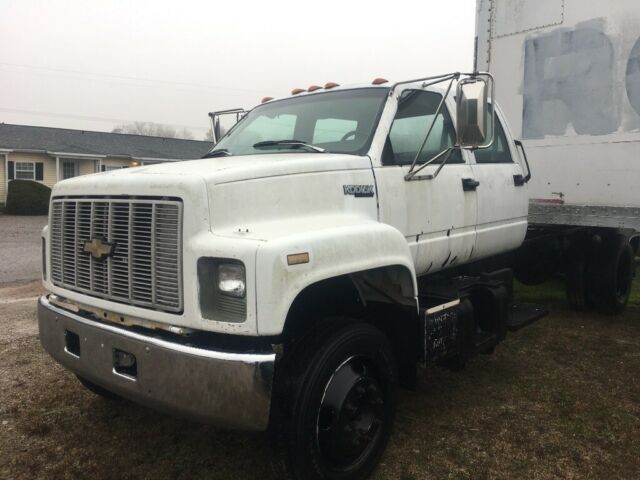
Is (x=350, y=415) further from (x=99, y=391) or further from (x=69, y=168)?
(x=69, y=168)

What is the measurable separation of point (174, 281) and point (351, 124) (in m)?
1.71

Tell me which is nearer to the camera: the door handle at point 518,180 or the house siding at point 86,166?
the door handle at point 518,180

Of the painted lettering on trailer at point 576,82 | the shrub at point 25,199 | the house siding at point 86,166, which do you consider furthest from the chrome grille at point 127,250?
the house siding at point 86,166

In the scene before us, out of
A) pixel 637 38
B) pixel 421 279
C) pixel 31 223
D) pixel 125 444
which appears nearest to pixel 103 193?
pixel 125 444

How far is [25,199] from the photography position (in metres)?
27.1

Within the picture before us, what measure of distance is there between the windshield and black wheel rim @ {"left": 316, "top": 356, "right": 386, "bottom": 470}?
1.32 m

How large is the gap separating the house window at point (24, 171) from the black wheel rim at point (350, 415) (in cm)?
3257

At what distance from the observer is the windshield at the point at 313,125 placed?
11.6 feet

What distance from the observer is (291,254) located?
8.20 ft

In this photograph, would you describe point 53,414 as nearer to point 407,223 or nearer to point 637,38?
point 407,223

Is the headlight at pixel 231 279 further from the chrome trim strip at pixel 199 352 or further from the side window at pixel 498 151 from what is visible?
the side window at pixel 498 151

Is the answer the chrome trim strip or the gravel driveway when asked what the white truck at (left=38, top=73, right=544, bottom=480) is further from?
the gravel driveway

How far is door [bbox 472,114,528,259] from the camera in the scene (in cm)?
436

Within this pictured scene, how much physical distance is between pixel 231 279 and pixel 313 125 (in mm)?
1752
